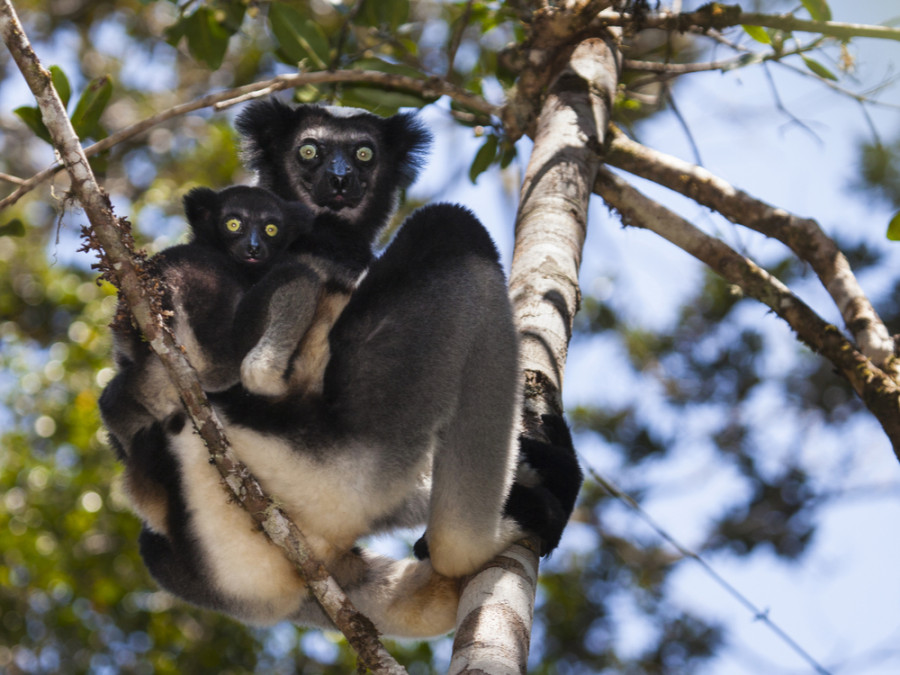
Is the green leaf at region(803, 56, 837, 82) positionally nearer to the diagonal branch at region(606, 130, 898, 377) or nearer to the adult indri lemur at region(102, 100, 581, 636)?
the diagonal branch at region(606, 130, 898, 377)

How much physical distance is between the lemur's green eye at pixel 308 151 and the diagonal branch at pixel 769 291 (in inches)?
56.9

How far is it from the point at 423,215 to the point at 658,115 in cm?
666

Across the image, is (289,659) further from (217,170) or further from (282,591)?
(217,170)

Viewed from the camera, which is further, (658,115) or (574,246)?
(658,115)

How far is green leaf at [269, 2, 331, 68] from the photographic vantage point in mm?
4582

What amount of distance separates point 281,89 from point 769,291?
2.54m

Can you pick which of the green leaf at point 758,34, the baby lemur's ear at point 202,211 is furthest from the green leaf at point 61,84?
the green leaf at point 758,34

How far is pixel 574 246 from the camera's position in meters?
3.47

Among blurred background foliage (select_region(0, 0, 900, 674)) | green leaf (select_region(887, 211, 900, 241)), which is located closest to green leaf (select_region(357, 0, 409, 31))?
blurred background foliage (select_region(0, 0, 900, 674))

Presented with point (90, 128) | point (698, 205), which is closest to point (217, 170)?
A: point (90, 128)

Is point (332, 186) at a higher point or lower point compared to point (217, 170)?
lower

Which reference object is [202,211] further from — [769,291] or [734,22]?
[734,22]

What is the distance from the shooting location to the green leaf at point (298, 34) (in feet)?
15.0

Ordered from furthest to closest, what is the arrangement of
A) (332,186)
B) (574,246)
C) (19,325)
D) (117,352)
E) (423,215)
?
(19,325)
(332,186)
(574,246)
(423,215)
(117,352)
